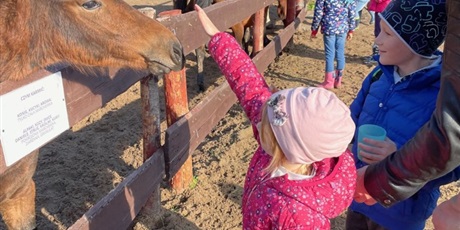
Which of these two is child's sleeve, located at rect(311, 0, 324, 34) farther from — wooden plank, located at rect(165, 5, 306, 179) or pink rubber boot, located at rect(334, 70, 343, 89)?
wooden plank, located at rect(165, 5, 306, 179)

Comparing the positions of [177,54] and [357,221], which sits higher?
[177,54]

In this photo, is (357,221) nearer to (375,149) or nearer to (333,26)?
(375,149)

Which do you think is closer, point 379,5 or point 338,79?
point 338,79

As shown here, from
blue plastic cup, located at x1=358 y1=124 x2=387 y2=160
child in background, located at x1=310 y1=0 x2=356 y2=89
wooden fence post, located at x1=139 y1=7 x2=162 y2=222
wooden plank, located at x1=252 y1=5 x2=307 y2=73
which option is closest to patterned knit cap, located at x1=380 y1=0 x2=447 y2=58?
blue plastic cup, located at x1=358 y1=124 x2=387 y2=160

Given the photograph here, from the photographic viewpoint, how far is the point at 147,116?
10.4 ft

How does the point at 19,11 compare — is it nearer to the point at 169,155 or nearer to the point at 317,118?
the point at 169,155

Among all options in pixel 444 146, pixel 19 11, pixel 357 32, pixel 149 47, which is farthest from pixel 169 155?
pixel 357 32

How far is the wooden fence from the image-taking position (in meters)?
2.21

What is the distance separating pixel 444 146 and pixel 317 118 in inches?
15.0

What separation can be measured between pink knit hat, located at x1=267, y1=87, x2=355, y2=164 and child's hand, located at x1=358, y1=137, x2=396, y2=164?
40cm

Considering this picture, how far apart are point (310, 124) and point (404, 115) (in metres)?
0.81

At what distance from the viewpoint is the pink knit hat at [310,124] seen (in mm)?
1449

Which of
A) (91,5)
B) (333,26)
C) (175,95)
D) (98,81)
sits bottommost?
(333,26)

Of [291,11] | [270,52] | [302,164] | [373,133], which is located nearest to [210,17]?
[270,52]
